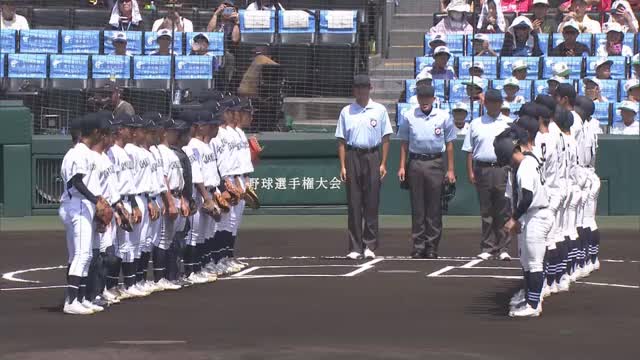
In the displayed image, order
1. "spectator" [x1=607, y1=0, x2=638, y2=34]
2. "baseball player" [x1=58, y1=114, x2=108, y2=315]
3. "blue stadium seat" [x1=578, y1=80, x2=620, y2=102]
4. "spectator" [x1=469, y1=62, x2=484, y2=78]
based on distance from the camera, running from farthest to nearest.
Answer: "spectator" [x1=607, y1=0, x2=638, y2=34] < "blue stadium seat" [x1=578, y1=80, x2=620, y2=102] < "spectator" [x1=469, y1=62, x2=484, y2=78] < "baseball player" [x1=58, y1=114, x2=108, y2=315]

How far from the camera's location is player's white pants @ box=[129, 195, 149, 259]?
14.6 metres

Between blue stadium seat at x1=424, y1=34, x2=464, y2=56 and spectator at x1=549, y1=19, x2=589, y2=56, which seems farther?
blue stadium seat at x1=424, y1=34, x2=464, y2=56

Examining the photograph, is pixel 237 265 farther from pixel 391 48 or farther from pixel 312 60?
pixel 391 48

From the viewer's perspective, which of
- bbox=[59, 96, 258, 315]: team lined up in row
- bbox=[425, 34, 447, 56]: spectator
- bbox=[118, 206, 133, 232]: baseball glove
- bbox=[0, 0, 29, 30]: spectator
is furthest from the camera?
bbox=[0, 0, 29, 30]: spectator

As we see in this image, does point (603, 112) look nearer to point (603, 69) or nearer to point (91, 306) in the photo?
point (603, 69)

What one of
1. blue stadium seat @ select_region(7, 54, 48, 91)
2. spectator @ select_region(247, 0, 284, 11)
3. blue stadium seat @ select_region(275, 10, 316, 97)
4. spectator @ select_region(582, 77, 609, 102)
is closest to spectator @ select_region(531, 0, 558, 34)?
spectator @ select_region(582, 77, 609, 102)

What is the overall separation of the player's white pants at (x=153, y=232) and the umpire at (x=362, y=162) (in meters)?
4.09

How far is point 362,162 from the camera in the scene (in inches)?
749

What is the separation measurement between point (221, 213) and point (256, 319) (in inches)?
157

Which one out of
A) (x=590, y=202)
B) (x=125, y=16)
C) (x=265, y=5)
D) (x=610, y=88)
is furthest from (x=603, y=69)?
(x=125, y=16)

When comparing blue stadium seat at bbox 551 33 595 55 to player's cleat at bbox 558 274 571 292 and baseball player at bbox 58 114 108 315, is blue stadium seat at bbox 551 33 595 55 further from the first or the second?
baseball player at bbox 58 114 108 315

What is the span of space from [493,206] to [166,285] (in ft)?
16.7

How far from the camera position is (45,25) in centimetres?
2730

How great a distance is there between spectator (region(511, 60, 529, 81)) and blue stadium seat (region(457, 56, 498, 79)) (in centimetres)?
48
